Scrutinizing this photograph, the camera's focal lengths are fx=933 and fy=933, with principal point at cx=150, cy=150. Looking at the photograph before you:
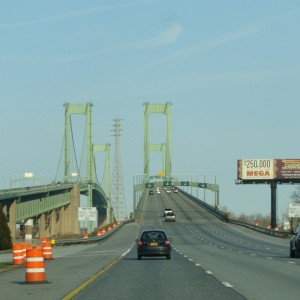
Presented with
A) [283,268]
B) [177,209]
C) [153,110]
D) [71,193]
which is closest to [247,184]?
[177,209]

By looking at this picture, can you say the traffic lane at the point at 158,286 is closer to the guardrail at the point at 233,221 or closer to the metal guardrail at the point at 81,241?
the metal guardrail at the point at 81,241

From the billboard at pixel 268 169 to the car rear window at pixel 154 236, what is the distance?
96104 millimetres

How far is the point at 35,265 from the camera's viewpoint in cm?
2273

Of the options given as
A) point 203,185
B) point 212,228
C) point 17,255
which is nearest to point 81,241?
point 212,228

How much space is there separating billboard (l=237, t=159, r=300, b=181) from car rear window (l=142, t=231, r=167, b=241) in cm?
9610

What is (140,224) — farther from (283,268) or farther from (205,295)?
(205,295)

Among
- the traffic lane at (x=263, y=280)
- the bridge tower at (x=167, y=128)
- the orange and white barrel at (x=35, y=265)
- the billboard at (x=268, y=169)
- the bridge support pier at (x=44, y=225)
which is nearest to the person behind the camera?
the traffic lane at (x=263, y=280)

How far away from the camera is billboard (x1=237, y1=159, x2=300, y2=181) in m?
138

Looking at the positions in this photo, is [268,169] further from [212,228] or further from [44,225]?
[44,225]

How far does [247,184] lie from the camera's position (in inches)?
5482

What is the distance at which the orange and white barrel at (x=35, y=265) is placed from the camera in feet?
72.8

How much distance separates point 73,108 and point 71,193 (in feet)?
109

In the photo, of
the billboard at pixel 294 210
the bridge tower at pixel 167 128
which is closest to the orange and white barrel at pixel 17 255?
the billboard at pixel 294 210

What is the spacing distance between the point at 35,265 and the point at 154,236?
19.0 m
